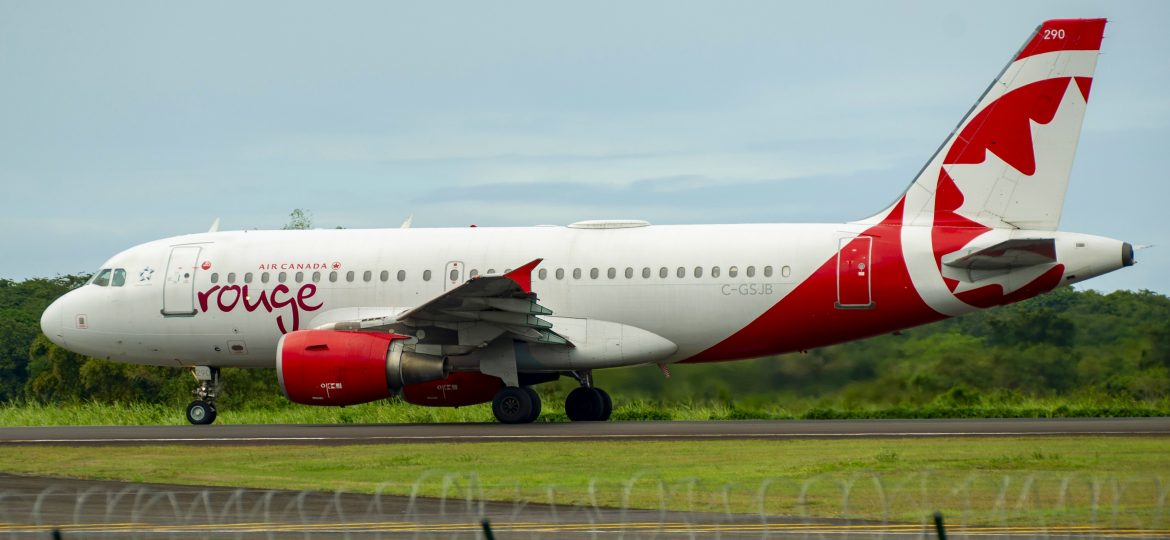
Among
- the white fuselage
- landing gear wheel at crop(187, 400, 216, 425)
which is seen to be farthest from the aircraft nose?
landing gear wheel at crop(187, 400, 216, 425)

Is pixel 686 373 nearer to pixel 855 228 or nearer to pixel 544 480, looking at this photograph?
pixel 855 228

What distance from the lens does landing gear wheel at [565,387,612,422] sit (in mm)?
28781

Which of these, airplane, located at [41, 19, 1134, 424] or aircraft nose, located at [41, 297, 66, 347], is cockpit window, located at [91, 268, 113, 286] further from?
airplane, located at [41, 19, 1134, 424]

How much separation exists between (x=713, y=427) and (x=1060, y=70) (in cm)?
863

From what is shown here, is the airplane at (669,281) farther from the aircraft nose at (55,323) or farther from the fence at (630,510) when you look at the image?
the fence at (630,510)

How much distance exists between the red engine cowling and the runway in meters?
0.49

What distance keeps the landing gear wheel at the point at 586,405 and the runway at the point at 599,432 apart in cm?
121

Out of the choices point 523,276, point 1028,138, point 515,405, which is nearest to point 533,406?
point 515,405

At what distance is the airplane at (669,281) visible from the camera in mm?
26047

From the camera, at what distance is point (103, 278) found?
31.4m

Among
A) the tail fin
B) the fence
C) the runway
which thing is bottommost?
the fence

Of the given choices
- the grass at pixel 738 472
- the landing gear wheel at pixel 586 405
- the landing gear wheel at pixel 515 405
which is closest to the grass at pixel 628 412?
the landing gear wheel at pixel 586 405

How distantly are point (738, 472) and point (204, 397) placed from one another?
16054mm

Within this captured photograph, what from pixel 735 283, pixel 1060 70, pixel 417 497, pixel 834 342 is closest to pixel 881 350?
pixel 834 342
